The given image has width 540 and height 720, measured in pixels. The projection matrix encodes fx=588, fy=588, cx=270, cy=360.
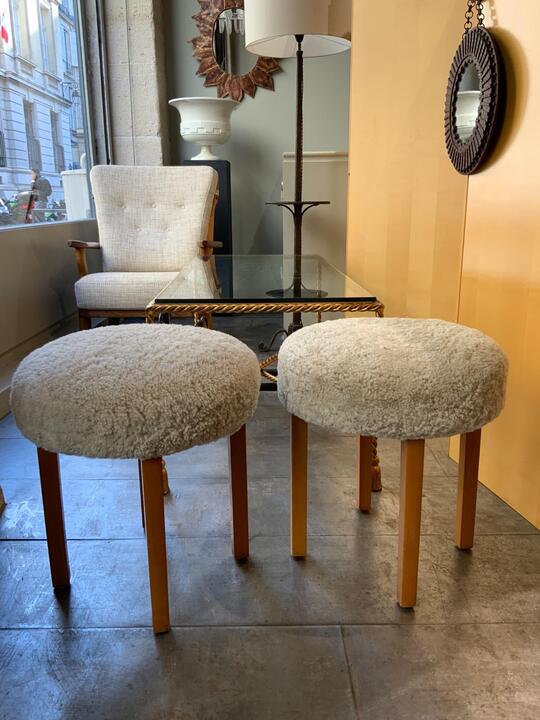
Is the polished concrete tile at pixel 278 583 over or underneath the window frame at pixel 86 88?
underneath

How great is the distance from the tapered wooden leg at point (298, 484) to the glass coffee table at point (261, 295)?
359mm

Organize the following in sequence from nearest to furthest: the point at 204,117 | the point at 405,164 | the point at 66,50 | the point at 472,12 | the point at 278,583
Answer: the point at 278,583
the point at 472,12
the point at 405,164
the point at 66,50
the point at 204,117

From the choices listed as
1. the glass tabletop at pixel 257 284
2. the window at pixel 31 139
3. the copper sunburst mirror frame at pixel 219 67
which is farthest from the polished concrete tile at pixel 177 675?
the copper sunburst mirror frame at pixel 219 67

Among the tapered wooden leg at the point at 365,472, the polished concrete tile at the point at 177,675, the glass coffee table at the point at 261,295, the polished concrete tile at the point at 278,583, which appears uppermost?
the glass coffee table at the point at 261,295

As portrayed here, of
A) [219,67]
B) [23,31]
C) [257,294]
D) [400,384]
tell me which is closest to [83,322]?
[23,31]

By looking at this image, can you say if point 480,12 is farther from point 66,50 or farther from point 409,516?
point 66,50

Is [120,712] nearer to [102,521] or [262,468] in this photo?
[102,521]

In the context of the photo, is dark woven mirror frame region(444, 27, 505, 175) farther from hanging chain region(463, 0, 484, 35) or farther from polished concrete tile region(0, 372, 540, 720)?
polished concrete tile region(0, 372, 540, 720)

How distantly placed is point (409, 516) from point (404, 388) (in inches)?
10.0

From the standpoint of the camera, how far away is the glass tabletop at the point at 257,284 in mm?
1487

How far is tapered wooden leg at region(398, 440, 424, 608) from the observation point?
1069 millimetres

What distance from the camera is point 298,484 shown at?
4.09 feet

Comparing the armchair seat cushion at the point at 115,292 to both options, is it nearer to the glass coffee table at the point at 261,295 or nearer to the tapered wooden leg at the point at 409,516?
the glass coffee table at the point at 261,295

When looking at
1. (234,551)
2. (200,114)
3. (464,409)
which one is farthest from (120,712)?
(200,114)
